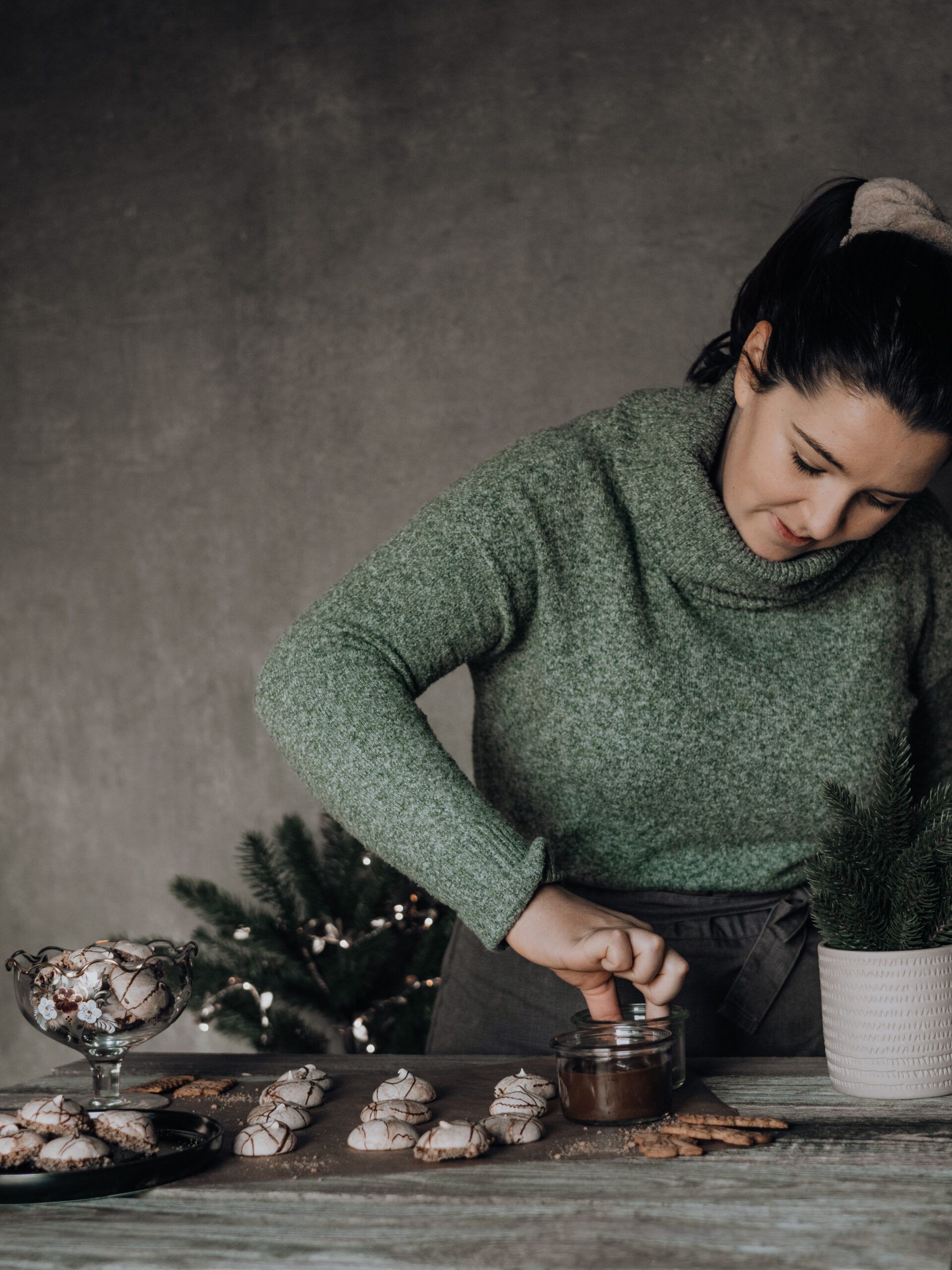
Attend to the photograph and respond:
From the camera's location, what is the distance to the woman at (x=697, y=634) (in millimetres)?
1039

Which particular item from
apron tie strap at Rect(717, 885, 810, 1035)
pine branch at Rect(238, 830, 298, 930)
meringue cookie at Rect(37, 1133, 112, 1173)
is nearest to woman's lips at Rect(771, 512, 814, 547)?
apron tie strap at Rect(717, 885, 810, 1035)

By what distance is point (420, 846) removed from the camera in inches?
37.9

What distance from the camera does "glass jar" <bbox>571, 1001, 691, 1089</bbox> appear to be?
2.90 ft

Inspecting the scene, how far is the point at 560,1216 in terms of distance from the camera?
683 millimetres

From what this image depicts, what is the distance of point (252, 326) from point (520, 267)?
0.53 metres

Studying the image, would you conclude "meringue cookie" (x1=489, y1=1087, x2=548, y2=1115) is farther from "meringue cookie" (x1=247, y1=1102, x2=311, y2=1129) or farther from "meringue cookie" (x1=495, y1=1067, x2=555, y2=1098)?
"meringue cookie" (x1=247, y1=1102, x2=311, y2=1129)

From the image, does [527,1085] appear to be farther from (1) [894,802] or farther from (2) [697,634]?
(2) [697,634]

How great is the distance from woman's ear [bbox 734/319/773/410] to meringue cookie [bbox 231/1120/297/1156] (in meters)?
0.76

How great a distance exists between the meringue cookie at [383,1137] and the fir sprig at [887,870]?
36 centimetres

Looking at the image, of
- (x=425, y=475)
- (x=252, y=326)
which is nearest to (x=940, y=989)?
(x=425, y=475)

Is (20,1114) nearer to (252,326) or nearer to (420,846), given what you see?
(420,846)

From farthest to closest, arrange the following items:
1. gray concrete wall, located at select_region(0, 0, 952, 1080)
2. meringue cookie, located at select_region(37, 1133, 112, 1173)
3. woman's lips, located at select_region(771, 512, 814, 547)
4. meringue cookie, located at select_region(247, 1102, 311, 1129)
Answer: gray concrete wall, located at select_region(0, 0, 952, 1080) → woman's lips, located at select_region(771, 512, 814, 547) → meringue cookie, located at select_region(247, 1102, 311, 1129) → meringue cookie, located at select_region(37, 1133, 112, 1173)

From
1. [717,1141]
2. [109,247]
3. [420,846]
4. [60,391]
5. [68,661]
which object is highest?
[109,247]

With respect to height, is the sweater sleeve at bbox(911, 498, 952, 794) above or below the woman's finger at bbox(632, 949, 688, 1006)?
above
